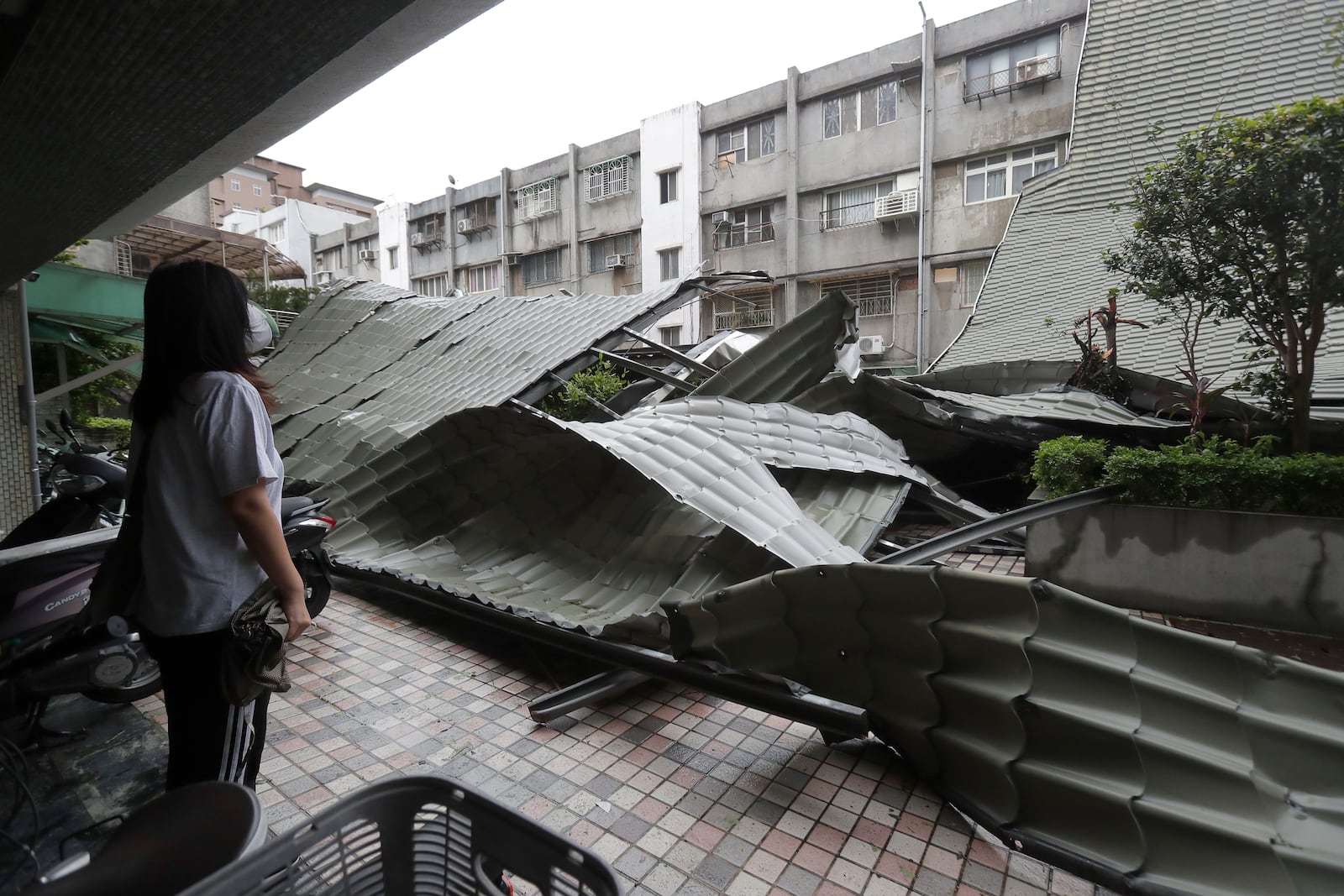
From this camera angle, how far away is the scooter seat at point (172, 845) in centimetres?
110

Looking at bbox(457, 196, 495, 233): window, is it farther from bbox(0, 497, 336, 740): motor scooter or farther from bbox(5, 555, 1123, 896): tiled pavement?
bbox(0, 497, 336, 740): motor scooter

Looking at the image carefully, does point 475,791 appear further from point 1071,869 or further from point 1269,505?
point 1269,505

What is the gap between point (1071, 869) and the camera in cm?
224

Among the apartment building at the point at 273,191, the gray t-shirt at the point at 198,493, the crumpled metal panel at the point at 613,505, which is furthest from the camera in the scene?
the apartment building at the point at 273,191

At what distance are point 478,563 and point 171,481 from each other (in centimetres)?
338

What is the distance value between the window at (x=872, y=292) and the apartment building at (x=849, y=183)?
0.05m

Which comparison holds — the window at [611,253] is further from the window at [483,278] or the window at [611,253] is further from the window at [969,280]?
the window at [969,280]

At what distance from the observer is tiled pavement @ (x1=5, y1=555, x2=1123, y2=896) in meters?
Answer: 2.35

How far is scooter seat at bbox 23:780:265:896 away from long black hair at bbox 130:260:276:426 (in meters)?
1.13

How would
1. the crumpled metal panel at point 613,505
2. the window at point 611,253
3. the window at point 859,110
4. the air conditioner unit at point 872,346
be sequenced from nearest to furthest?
the crumpled metal panel at point 613,505 → the air conditioner unit at point 872,346 → the window at point 859,110 → the window at point 611,253

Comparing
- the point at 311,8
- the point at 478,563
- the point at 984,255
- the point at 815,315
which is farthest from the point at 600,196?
the point at 311,8

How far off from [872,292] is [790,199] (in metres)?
3.64

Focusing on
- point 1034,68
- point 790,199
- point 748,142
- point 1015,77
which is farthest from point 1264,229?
point 748,142

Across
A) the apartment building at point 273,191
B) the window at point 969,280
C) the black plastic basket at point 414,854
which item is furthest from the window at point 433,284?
the black plastic basket at point 414,854
